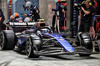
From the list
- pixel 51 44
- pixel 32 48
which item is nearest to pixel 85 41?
pixel 51 44

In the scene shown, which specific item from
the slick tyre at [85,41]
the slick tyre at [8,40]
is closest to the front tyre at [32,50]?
the slick tyre at [85,41]

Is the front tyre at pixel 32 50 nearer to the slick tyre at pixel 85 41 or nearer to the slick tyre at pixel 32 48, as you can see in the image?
the slick tyre at pixel 32 48

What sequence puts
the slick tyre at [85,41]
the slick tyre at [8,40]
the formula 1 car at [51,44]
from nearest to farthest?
1. the formula 1 car at [51,44]
2. the slick tyre at [85,41]
3. the slick tyre at [8,40]

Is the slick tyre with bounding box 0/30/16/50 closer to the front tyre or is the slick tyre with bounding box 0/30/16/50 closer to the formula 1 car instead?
the formula 1 car

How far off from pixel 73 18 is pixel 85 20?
515cm

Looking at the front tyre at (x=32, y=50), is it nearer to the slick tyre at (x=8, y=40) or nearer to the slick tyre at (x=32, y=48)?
the slick tyre at (x=32, y=48)

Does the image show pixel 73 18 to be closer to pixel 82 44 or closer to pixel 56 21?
pixel 56 21

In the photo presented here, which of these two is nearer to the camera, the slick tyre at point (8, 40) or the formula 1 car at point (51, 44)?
the formula 1 car at point (51, 44)

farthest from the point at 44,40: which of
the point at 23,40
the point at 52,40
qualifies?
the point at 23,40

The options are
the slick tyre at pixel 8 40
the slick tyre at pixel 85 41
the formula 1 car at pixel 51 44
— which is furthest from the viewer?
the slick tyre at pixel 8 40

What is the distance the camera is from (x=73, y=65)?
6789mm

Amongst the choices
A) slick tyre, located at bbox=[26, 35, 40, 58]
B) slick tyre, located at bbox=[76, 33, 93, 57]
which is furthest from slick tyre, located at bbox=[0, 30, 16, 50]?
slick tyre, located at bbox=[76, 33, 93, 57]

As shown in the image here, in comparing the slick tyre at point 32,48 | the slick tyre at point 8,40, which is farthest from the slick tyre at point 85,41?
the slick tyre at point 8,40

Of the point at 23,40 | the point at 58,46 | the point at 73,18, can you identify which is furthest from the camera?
the point at 73,18
